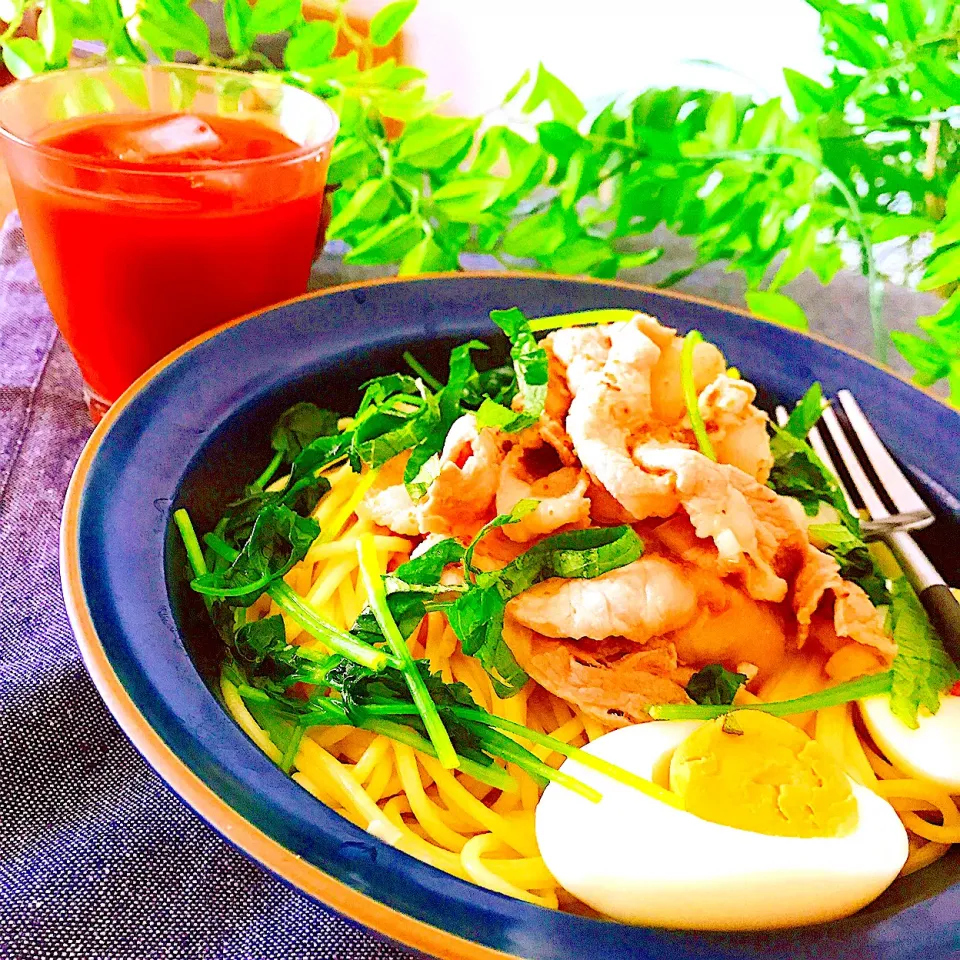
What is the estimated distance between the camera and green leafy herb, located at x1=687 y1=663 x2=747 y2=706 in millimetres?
1542

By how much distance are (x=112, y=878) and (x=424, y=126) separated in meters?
1.80

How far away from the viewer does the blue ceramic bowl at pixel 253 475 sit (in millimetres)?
1089

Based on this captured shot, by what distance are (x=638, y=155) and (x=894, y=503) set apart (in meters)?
1.21

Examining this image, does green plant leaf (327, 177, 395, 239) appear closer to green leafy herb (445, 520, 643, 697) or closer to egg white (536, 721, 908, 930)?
green leafy herb (445, 520, 643, 697)

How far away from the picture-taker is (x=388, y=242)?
2.30m

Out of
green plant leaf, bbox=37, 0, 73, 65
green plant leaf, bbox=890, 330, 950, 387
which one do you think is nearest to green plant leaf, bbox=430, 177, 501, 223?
green plant leaf, bbox=37, 0, 73, 65

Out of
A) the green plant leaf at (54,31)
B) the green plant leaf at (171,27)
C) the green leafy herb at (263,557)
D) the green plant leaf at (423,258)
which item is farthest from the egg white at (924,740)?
the green plant leaf at (54,31)

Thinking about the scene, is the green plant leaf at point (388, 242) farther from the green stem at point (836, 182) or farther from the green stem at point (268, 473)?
the green stem at point (836, 182)

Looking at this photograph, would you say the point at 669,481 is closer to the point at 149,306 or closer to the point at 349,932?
the point at 349,932

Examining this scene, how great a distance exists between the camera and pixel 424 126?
2316 millimetres

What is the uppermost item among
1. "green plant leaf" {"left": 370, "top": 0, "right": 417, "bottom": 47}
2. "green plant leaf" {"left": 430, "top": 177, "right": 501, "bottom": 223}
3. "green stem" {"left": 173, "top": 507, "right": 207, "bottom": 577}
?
"green plant leaf" {"left": 370, "top": 0, "right": 417, "bottom": 47}

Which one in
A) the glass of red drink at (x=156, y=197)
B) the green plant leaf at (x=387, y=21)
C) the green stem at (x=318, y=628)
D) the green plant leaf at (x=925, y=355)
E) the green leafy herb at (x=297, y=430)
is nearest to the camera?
the green stem at (x=318, y=628)

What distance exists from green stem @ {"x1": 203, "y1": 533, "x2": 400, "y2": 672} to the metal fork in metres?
1.01

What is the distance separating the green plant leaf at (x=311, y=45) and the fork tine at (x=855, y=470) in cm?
152
